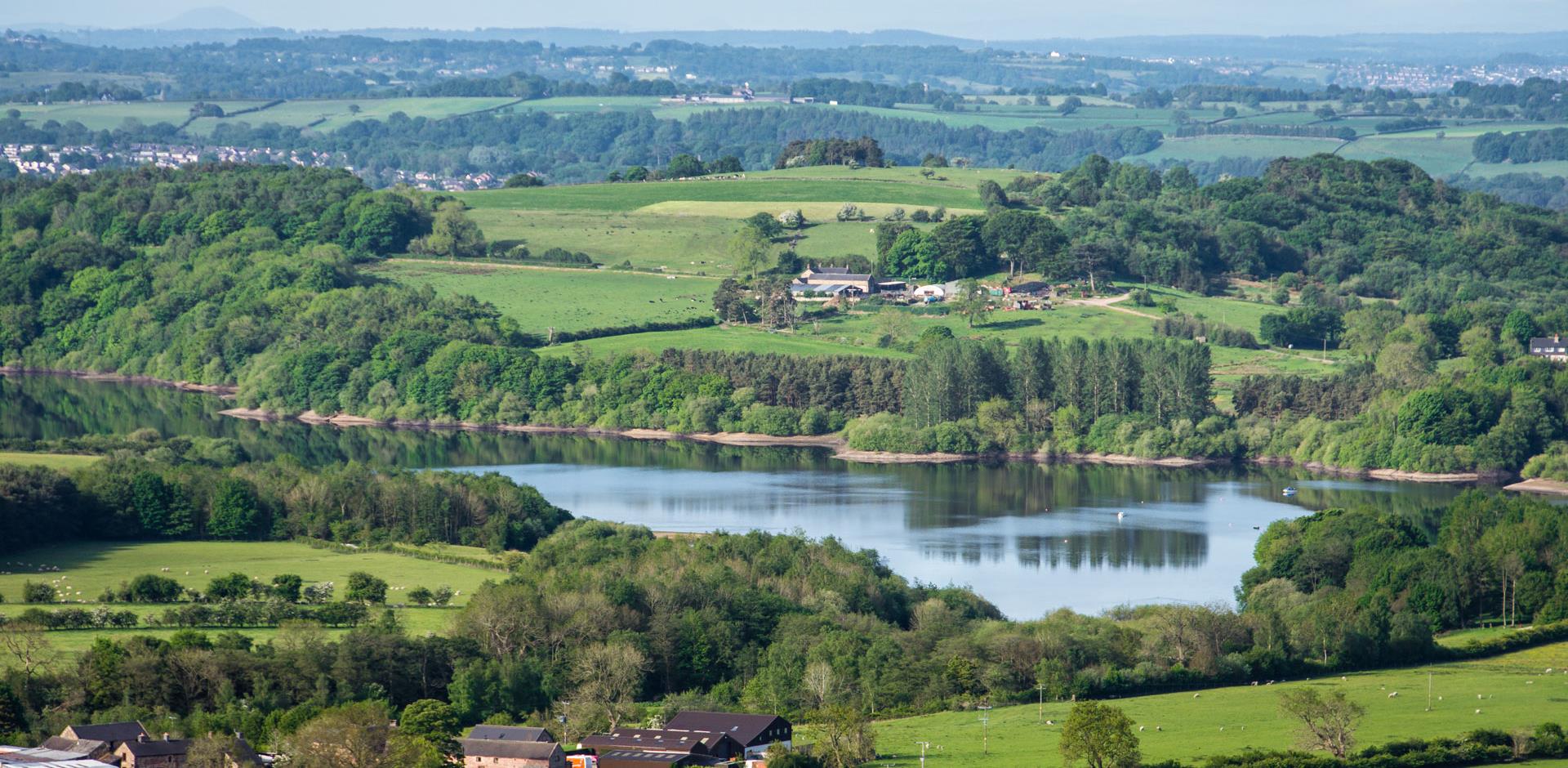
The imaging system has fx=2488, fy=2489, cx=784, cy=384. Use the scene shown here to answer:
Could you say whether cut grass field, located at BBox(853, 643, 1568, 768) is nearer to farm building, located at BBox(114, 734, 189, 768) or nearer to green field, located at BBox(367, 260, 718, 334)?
farm building, located at BBox(114, 734, 189, 768)

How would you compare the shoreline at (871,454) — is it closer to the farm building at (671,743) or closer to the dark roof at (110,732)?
the farm building at (671,743)

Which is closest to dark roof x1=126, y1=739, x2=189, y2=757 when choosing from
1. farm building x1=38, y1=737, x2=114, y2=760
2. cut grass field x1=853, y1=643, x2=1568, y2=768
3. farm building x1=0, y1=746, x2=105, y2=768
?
farm building x1=38, y1=737, x2=114, y2=760

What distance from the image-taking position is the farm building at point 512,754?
125 ft

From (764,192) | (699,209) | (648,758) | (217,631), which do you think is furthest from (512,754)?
(764,192)

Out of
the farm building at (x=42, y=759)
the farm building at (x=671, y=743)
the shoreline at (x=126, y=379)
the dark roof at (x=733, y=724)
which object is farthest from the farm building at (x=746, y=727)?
the shoreline at (x=126, y=379)

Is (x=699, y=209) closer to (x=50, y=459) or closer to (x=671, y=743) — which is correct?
(x=50, y=459)

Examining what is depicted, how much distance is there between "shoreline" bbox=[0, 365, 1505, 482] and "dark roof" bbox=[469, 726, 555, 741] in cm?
4346

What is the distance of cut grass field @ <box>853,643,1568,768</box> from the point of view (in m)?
40.1

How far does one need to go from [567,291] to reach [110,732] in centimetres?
6569

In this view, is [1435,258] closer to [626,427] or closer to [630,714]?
[626,427]

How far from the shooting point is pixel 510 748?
127 feet

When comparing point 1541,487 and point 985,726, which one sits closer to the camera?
point 985,726

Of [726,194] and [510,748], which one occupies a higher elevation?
[510,748]

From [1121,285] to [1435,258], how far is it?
18.2 m
